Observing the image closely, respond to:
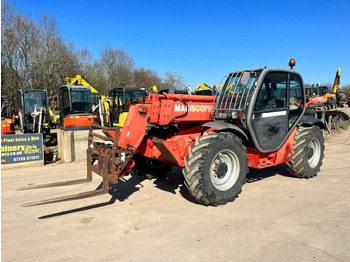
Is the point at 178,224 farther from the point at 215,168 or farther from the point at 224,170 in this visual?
the point at 224,170

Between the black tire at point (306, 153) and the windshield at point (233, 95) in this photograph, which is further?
the black tire at point (306, 153)

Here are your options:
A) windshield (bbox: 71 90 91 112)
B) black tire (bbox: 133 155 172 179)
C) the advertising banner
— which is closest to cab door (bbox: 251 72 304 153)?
black tire (bbox: 133 155 172 179)

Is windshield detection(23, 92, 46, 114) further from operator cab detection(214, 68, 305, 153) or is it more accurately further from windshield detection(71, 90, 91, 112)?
operator cab detection(214, 68, 305, 153)

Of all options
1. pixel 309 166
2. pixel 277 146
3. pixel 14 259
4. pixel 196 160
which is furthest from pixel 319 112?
pixel 14 259

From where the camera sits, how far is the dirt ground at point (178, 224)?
362 cm

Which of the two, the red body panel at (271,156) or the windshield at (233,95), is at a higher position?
the windshield at (233,95)

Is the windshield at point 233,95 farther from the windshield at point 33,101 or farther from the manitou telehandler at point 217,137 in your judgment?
the windshield at point 33,101

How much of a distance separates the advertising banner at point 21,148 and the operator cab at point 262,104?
5.66 metres

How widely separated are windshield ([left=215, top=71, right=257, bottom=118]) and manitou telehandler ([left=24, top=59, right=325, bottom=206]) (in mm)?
18

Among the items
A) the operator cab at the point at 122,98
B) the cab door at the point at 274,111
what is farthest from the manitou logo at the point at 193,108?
the operator cab at the point at 122,98

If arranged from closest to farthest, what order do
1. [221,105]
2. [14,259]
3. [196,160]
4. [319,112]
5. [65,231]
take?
[14,259] → [65,231] → [196,160] → [221,105] → [319,112]

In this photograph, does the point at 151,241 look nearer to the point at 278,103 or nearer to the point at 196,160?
the point at 196,160

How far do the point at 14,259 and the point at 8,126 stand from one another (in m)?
8.88

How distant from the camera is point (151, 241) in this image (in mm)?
3912
